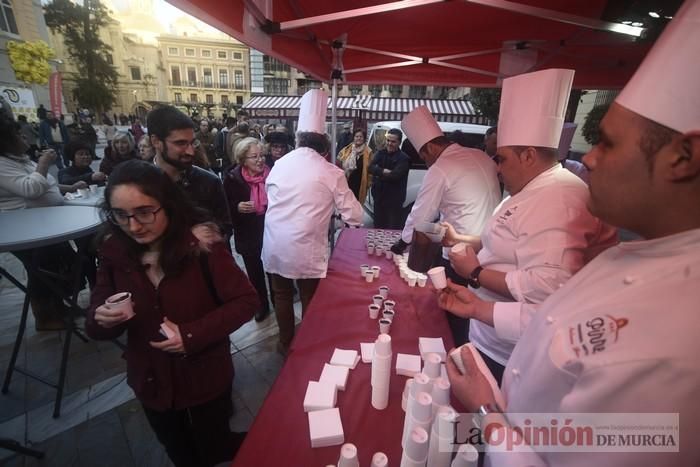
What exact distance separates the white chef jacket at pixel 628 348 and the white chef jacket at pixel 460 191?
1907mm

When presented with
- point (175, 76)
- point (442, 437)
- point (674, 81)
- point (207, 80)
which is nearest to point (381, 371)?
point (442, 437)

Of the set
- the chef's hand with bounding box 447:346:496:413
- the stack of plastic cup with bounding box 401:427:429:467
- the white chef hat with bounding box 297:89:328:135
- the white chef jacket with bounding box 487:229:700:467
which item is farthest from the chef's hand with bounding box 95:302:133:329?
the white chef hat with bounding box 297:89:328:135

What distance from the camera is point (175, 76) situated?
5584 cm

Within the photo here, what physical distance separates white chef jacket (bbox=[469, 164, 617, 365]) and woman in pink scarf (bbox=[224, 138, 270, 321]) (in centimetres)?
250

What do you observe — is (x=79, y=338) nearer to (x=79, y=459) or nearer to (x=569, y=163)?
(x=79, y=459)

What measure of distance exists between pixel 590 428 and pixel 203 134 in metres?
9.37

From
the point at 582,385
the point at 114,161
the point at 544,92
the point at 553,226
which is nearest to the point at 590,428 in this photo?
the point at 582,385

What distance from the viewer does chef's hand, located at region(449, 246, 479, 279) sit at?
1.60 meters

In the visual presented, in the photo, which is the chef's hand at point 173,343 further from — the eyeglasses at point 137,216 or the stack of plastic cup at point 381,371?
the stack of plastic cup at point 381,371

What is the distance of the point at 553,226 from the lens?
1266 mm

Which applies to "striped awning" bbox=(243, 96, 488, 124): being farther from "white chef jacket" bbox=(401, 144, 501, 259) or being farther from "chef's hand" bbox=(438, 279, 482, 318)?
"chef's hand" bbox=(438, 279, 482, 318)

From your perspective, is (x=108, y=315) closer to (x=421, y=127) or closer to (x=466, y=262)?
(x=466, y=262)

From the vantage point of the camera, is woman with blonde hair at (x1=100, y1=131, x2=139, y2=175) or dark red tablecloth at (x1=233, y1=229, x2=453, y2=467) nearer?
dark red tablecloth at (x1=233, y1=229, x2=453, y2=467)

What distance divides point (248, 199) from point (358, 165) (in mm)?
3299
